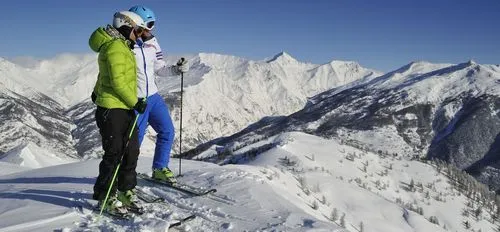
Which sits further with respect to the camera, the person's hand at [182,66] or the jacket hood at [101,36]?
the person's hand at [182,66]

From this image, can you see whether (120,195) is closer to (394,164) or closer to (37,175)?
(37,175)

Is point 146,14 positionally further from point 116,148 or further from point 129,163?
point 129,163

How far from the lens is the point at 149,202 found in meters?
9.29

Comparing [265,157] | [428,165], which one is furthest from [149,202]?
[428,165]

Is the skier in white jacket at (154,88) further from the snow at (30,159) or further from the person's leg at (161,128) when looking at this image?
the snow at (30,159)

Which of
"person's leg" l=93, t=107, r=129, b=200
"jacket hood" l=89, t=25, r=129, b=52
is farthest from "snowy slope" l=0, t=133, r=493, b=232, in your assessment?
"jacket hood" l=89, t=25, r=129, b=52

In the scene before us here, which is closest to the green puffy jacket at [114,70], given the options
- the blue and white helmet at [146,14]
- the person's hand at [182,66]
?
the blue and white helmet at [146,14]

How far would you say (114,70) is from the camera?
7.70 m

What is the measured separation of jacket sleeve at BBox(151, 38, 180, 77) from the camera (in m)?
9.84

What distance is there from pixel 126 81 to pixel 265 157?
19.0m

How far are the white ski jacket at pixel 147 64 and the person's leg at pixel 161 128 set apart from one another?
332 millimetres

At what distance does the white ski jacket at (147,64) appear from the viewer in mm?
9242

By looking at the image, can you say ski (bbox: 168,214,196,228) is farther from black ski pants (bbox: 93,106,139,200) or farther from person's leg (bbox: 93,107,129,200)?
person's leg (bbox: 93,107,129,200)

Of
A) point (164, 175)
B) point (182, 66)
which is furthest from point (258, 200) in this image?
point (182, 66)
